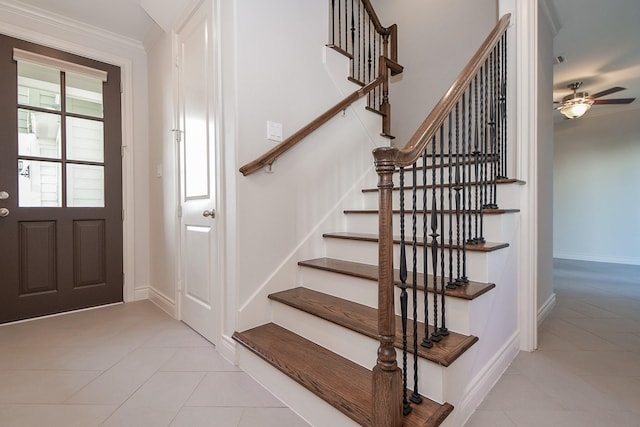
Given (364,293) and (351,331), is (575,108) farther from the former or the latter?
(351,331)

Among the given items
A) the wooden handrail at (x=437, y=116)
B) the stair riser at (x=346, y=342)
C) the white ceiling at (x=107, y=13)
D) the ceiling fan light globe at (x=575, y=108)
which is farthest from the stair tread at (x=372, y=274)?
the ceiling fan light globe at (x=575, y=108)

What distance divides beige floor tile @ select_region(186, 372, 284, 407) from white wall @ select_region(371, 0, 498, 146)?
2.71m

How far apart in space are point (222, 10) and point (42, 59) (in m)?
1.86

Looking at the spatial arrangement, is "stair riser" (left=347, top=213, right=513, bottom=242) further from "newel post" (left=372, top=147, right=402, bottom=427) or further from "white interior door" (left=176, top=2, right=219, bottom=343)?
"white interior door" (left=176, top=2, right=219, bottom=343)

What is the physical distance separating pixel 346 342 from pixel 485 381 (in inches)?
26.4

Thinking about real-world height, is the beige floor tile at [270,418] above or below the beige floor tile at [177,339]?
below

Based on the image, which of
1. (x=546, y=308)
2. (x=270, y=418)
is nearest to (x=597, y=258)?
(x=546, y=308)

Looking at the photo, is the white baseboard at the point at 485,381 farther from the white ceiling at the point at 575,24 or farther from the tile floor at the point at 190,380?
the white ceiling at the point at 575,24

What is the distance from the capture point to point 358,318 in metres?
1.42

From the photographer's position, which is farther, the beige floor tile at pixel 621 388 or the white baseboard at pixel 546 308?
the white baseboard at pixel 546 308

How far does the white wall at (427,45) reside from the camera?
275 centimetres

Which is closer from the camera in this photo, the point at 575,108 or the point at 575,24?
the point at 575,24

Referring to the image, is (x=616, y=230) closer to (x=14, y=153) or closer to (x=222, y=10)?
(x=222, y=10)

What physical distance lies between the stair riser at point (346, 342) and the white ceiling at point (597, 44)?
3.04 metres
